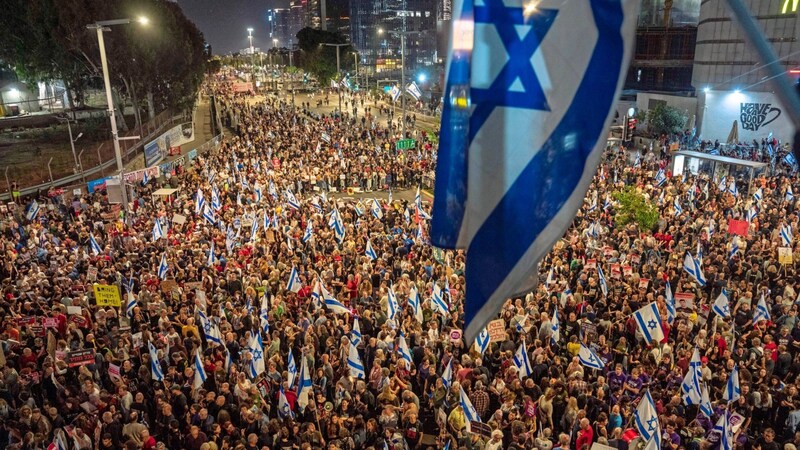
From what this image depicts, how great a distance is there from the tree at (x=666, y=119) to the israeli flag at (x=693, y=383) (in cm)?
3959

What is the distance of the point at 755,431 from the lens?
1020 centimetres

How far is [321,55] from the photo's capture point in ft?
304

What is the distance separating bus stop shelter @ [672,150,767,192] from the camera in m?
26.5

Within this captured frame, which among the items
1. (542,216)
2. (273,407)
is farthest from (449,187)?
(273,407)

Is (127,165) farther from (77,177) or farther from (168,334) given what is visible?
(168,334)

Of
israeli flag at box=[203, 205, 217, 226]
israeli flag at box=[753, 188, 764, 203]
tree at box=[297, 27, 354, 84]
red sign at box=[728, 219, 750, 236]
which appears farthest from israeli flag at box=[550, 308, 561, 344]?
tree at box=[297, 27, 354, 84]

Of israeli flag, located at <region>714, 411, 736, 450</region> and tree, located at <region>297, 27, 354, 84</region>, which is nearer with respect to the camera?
israeli flag, located at <region>714, 411, 736, 450</region>

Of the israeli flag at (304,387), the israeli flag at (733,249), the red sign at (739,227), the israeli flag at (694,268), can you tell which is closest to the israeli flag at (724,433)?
the israeli flag at (304,387)

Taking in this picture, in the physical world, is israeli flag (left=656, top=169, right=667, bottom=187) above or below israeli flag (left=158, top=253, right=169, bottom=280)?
below

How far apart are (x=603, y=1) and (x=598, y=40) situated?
252 mm

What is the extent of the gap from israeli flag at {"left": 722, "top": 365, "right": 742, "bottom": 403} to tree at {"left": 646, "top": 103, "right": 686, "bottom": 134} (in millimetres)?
39522

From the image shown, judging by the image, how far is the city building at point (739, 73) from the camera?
1548 inches

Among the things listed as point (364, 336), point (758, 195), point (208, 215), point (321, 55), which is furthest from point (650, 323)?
point (321, 55)

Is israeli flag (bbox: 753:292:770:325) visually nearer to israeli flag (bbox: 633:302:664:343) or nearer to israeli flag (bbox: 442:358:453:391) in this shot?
israeli flag (bbox: 633:302:664:343)
